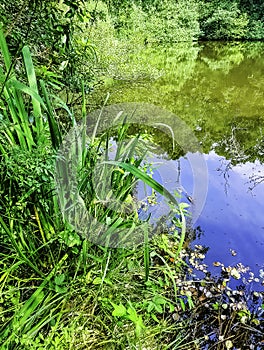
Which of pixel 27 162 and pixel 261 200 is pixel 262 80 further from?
pixel 27 162

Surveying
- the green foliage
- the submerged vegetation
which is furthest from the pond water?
the green foliage

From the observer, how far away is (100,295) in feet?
3.97

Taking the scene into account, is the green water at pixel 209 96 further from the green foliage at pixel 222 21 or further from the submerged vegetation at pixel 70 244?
the green foliage at pixel 222 21

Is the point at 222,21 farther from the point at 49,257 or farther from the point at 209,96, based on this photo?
the point at 49,257

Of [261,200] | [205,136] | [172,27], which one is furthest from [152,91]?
[172,27]

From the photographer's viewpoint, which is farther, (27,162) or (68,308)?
(68,308)

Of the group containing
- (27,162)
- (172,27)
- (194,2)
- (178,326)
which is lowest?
(178,326)

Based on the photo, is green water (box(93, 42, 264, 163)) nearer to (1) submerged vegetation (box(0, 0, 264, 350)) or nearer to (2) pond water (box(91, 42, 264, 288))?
(2) pond water (box(91, 42, 264, 288))

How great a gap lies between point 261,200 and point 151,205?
1.20 metres

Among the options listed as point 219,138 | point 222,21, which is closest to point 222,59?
point 219,138

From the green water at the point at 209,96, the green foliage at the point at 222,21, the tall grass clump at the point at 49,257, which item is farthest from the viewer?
the green foliage at the point at 222,21

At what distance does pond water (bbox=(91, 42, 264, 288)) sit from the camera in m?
2.29

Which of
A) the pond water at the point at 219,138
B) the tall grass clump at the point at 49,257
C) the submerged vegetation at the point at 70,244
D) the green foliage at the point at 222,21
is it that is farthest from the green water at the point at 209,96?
the green foliage at the point at 222,21

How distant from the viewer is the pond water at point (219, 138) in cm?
229
